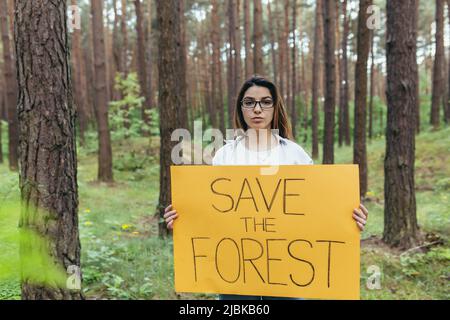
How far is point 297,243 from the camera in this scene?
7.49ft

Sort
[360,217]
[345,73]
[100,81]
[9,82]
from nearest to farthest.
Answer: [360,217]
[100,81]
[9,82]
[345,73]

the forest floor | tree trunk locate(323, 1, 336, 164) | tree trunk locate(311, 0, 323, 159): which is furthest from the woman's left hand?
tree trunk locate(311, 0, 323, 159)

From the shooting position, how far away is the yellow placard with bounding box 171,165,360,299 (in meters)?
2.25

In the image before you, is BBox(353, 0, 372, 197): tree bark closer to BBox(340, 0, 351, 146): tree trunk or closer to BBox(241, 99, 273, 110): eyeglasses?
BBox(241, 99, 273, 110): eyeglasses

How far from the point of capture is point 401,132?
5645mm

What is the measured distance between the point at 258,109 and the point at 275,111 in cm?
14

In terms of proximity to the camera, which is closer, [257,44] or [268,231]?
[268,231]

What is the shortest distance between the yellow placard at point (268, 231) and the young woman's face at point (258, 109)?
31cm

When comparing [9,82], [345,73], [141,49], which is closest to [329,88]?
[345,73]

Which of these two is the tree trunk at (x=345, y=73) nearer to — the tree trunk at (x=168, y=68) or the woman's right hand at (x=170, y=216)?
the tree trunk at (x=168, y=68)

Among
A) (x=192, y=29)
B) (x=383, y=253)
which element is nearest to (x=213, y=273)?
(x=383, y=253)

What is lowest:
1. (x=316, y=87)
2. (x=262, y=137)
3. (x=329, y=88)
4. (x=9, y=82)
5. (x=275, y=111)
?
(x=262, y=137)

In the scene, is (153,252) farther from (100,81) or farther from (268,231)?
(100,81)

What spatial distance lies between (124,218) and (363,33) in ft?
20.1
